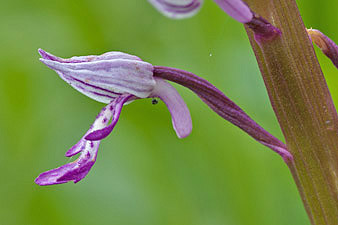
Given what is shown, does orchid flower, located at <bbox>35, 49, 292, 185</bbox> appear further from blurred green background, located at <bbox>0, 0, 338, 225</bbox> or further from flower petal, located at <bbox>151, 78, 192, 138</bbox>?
blurred green background, located at <bbox>0, 0, 338, 225</bbox>

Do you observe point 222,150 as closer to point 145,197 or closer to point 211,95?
point 145,197

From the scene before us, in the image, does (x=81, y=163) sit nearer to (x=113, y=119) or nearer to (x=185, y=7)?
(x=113, y=119)

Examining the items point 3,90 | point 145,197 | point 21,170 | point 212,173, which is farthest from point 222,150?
point 3,90

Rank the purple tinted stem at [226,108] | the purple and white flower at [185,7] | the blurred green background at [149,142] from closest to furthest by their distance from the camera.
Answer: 1. the purple and white flower at [185,7]
2. the purple tinted stem at [226,108]
3. the blurred green background at [149,142]

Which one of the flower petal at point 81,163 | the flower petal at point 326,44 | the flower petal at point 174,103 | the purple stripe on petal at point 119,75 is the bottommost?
the flower petal at point 81,163

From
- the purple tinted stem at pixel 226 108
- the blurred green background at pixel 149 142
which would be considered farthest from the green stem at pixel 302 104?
the blurred green background at pixel 149 142

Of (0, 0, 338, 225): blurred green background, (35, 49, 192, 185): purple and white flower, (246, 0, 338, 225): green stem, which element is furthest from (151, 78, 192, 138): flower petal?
(0, 0, 338, 225): blurred green background

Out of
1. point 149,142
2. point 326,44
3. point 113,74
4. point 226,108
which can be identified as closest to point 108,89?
point 113,74

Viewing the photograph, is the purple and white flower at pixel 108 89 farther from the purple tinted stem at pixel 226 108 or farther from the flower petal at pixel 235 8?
the flower petal at pixel 235 8
